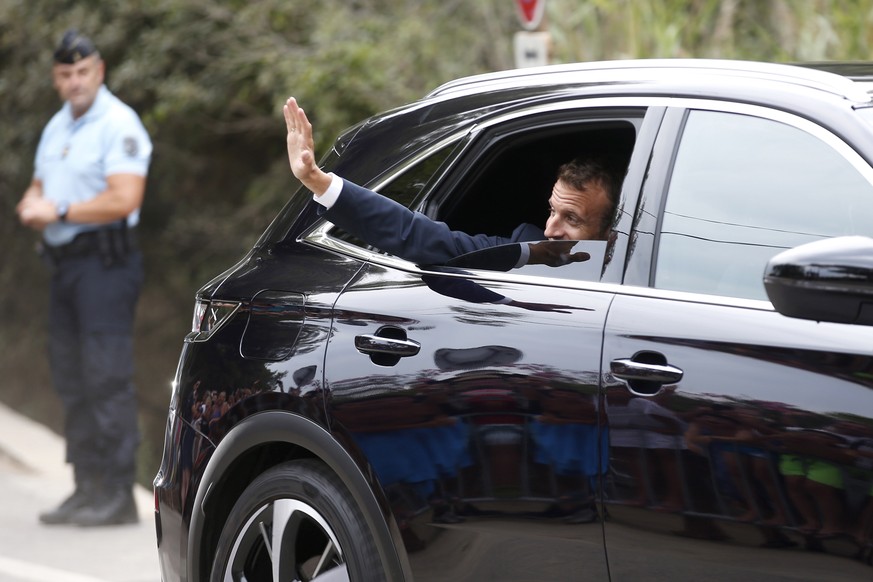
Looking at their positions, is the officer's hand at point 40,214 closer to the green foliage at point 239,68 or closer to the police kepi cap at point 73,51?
the police kepi cap at point 73,51

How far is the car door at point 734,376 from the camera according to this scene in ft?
8.23

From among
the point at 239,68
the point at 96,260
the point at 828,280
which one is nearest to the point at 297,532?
the point at 828,280

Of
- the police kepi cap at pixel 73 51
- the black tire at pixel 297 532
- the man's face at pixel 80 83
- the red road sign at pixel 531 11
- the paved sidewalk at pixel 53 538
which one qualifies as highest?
the red road sign at pixel 531 11

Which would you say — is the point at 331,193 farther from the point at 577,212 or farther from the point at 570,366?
the point at 570,366

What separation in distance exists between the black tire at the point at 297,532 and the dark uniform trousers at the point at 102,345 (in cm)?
319

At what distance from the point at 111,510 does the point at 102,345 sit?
0.77m

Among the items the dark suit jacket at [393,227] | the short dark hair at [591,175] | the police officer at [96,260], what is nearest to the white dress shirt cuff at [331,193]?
the dark suit jacket at [393,227]

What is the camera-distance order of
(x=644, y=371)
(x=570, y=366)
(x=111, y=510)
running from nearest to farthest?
(x=644, y=371)
(x=570, y=366)
(x=111, y=510)

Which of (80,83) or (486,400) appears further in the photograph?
(80,83)

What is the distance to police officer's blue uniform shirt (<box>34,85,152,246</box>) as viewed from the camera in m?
6.74

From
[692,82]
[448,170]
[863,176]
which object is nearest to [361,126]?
[448,170]

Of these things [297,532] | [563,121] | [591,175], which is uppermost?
[563,121]

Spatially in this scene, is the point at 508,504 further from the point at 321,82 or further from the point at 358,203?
the point at 321,82

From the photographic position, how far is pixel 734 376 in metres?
2.66
